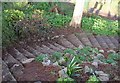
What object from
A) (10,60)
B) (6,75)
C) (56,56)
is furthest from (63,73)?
(10,60)

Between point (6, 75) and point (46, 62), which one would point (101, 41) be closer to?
point (46, 62)

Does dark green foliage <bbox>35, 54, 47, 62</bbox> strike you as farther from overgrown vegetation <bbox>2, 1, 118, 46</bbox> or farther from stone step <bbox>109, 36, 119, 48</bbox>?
stone step <bbox>109, 36, 119, 48</bbox>

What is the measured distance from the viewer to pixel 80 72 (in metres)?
5.50

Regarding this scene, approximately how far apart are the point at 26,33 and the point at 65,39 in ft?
4.98

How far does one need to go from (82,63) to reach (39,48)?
6.07 ft

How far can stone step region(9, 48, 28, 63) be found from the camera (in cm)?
623

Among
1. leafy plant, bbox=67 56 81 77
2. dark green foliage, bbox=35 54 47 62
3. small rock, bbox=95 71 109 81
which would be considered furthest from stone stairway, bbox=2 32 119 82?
small rock, bbox=95 71 109 81

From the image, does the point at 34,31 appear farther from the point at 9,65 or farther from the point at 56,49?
the point at 9,65

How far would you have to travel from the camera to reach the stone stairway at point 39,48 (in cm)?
539

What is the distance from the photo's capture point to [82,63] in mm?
6082

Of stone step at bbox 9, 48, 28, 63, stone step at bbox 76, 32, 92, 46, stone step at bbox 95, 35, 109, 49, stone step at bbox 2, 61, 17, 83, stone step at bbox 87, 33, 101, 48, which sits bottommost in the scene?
stone step at bbox 95, 35, 109, 49

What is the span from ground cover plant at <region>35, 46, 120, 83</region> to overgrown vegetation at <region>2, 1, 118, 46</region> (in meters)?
1.56

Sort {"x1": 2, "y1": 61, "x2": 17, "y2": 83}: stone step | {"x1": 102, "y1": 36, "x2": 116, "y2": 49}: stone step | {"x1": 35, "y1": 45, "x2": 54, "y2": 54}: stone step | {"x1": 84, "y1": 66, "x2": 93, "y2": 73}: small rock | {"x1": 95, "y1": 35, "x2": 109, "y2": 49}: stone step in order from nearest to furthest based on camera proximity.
→ 1. {"x1": 2, "y1": 61, "x2": 17, "y2": 83}: stone step
2. {"x1": 84, "y1": 66, "x2": 93, "y2": 73}: small rock
3. {"x1": 35, "y1": 45, "x2": 54, "y2": 54}: stone step
4. {"x1": 95, "y1": 35, "x2": 109, "y2": 49}: stone step
5. {"x1": 102, "y1": 36, "x2": 116, "y2": 49}: stone step

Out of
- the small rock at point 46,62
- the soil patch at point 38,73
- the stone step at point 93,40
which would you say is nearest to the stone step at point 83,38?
the stone step at point 93,40
